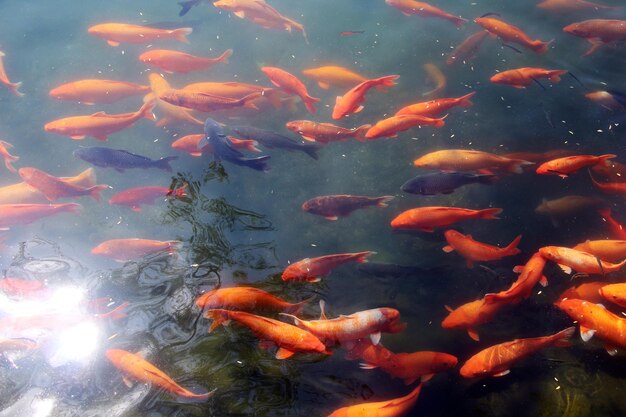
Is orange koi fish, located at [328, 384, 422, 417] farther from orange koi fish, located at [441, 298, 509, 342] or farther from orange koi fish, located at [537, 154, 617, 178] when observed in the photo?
orange koi fish, located at [537, 154, 617, 178]

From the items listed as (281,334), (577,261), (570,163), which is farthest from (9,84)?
(577,261)

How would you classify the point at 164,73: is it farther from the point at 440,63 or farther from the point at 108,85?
the point at 440,63

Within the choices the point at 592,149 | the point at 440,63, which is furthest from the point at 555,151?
the point at 440,63

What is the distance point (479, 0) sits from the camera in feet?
25.9

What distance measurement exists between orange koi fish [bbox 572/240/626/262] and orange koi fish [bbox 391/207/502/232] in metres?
0.91

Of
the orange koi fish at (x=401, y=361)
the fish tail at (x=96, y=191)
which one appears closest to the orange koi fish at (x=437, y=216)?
the orange koi fish at (x=401, y=361)

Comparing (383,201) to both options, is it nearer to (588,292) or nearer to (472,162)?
(472,162)

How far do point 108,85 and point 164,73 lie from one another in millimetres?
1367

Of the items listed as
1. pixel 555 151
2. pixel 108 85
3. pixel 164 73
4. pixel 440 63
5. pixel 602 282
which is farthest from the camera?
pixel 164 73

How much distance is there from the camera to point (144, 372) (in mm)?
3375

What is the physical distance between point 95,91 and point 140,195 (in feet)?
7.03

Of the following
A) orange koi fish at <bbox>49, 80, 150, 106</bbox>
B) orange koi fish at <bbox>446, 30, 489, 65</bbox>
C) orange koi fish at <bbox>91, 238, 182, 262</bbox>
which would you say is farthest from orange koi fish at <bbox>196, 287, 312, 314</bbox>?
orange koi fish at <bbox>446, 30, 489, 65</bbox>

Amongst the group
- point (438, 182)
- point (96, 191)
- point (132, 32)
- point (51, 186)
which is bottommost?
point (96, 191)

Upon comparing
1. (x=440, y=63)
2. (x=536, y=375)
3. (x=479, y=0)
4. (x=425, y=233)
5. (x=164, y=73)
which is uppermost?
(x=479, y=0)
